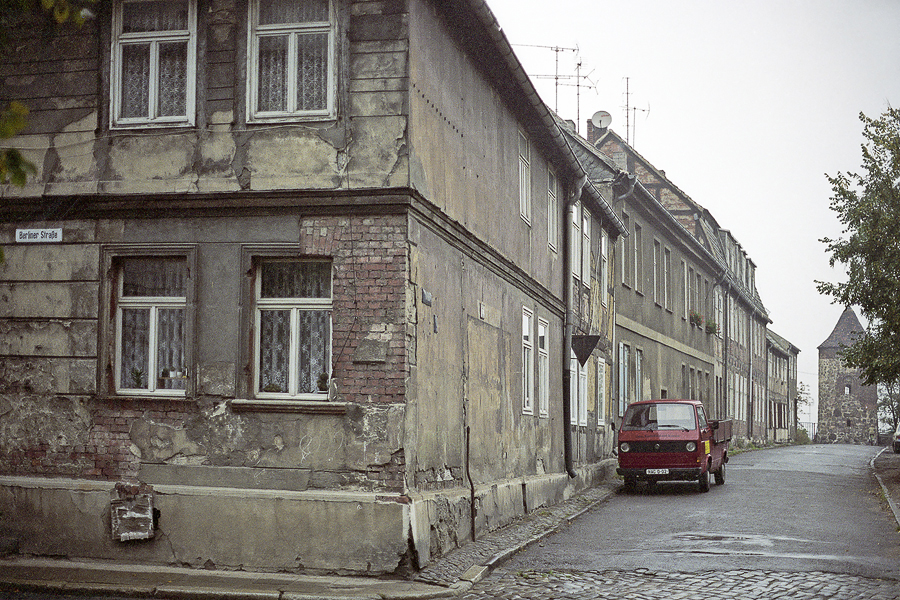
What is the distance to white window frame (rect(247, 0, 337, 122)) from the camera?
11.4m

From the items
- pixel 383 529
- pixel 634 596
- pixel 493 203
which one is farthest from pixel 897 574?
pixel 493 203

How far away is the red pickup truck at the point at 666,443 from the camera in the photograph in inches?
840

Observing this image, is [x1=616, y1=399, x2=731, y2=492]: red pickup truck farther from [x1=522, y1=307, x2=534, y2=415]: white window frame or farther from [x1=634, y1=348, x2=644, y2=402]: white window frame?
[x1=634, y1=348, x2=644, y2=402]: white window frame

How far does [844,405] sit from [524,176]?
282 ft

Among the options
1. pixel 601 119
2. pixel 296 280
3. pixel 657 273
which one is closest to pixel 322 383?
pixel 296 280

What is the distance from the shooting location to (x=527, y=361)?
59.3 feet

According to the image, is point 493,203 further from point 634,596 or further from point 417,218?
point 634,596

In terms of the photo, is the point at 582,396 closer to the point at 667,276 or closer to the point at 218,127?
the point at 667,276

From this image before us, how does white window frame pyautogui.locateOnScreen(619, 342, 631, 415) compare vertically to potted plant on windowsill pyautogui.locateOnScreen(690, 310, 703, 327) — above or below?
below

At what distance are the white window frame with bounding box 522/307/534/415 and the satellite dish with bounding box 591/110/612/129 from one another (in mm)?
21076

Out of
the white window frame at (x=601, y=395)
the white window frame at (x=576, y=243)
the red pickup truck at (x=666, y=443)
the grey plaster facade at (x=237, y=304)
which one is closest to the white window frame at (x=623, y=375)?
the white window frame at (x=601, y=395)

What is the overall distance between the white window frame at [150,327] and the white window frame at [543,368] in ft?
28.4

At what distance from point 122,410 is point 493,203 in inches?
249

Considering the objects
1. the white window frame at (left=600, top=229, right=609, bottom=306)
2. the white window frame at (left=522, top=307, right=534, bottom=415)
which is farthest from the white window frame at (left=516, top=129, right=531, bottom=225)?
the white window frame at (left=600, top=229, right=609, bottom=306)
